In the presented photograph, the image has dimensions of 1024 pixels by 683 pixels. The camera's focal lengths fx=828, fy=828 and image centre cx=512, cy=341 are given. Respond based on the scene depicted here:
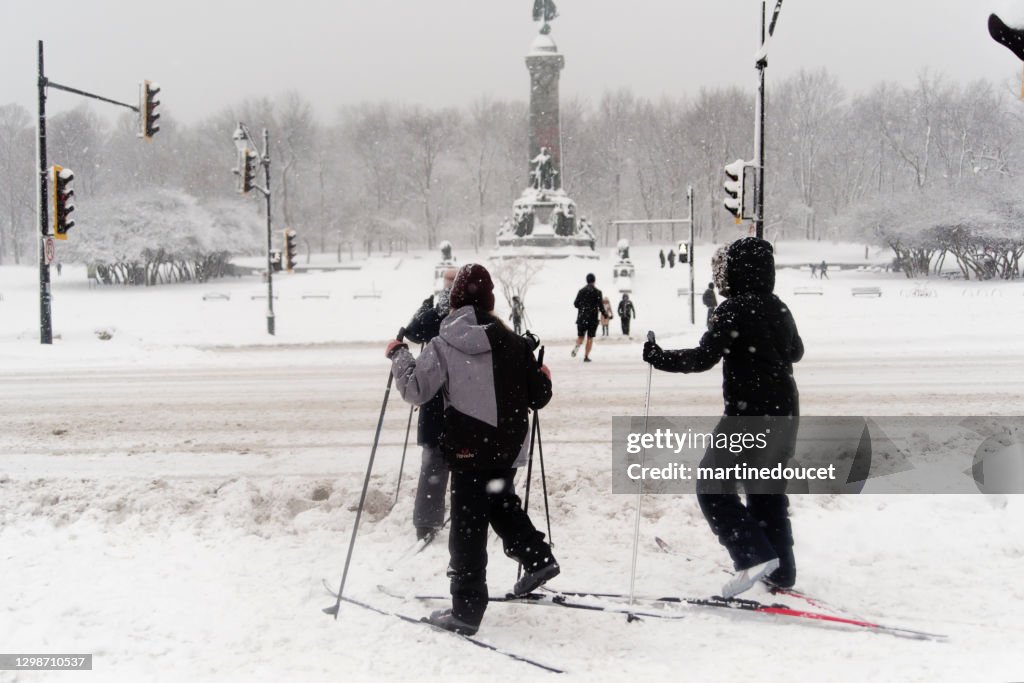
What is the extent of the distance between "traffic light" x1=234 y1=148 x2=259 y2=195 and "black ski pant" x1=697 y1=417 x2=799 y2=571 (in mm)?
19664

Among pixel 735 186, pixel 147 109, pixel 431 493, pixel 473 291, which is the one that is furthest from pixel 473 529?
pixel 147 109

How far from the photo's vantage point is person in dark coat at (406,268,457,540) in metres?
5.35

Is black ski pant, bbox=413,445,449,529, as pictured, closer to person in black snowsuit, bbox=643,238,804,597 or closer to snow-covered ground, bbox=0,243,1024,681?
snow-covered ground, bbox=0,243,1024,681

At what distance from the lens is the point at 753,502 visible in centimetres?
448

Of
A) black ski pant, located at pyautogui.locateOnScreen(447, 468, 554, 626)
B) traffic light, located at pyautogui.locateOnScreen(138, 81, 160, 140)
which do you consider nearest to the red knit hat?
black ski pant, located at pyautogui.locateOnScreen(447, 468, 554, 626)

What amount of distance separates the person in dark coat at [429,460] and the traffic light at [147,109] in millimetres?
13923

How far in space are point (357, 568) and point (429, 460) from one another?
2.78 feet

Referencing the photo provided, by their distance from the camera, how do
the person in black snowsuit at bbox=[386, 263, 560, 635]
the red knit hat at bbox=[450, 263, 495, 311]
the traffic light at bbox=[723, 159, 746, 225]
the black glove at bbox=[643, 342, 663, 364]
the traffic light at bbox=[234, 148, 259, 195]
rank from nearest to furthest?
the person in black snowsuit at bbox=[386, 263, 560, 635], the red knit hat at bbox=[450, 263, 495, 311], the black glove at bbox=[643, 342, 663, 364], the traffic light at bbox=[723, 159, 746, 225], the traffic light at bbox=[234, 148, 259, 195]

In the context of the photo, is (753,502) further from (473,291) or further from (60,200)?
(60,200)

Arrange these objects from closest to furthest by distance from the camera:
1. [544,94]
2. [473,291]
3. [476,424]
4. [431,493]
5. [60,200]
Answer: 1. [476,424]
2. [473,291]
3. [431,493]
4. [60,200]
5. [544,94]

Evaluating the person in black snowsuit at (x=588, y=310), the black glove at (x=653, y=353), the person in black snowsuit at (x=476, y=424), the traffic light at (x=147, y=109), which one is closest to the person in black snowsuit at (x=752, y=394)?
the black glove at (x=653, y=353)

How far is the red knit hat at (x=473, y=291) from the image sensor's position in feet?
13.9

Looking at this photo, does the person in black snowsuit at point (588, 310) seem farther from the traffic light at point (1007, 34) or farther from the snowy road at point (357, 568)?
the traffic light at point (1007, 34)

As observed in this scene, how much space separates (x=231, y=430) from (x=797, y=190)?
81.3 m
